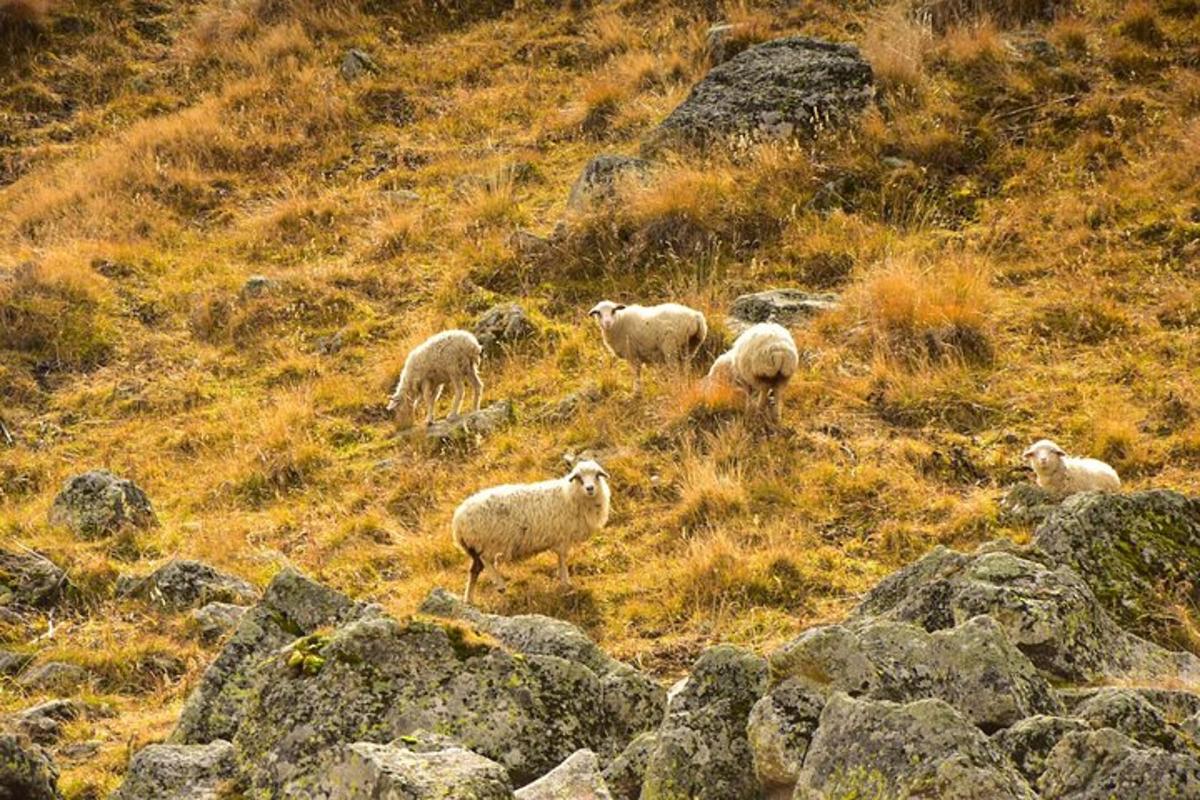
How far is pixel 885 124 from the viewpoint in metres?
18.9

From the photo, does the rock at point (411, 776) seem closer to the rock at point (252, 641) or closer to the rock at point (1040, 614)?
the rock at point (252, 641)

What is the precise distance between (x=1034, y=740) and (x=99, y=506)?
9.91m

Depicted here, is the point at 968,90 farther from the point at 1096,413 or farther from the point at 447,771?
the point at 447,771

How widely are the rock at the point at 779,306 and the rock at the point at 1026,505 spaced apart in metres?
4.48

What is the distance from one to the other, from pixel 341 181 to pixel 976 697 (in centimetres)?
1731

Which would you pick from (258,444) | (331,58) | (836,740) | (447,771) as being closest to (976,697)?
(836,740)

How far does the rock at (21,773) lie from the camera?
22.9 ft

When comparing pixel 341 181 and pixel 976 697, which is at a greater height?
pixel 976 697

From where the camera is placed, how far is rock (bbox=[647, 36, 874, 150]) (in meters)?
19.1

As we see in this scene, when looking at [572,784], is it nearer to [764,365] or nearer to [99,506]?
[764,365]

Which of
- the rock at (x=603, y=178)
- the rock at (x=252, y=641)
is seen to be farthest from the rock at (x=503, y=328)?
the rock at (x=252, y=641)

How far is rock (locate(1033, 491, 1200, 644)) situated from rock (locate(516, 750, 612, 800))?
143 inches

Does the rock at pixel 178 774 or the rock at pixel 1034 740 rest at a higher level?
the rock at pixel 1034 740

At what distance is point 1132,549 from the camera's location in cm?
880
